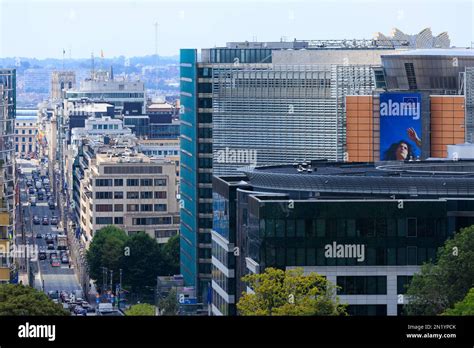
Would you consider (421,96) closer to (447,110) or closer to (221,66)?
(447,110)

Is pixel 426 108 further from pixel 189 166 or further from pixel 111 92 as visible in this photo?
pixel 111 92

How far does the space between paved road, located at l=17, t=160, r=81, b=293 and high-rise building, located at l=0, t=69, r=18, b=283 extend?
10.1ft

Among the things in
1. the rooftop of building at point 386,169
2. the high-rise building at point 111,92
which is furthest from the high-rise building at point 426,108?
the high-rise building at point 111,92

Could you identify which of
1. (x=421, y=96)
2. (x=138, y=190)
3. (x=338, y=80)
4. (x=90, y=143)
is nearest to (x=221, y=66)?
→ (x=338, y=80)

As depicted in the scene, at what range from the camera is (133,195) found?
86500 mm

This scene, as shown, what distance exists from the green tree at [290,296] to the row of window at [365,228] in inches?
123

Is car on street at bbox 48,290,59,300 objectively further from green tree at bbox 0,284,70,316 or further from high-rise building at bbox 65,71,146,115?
high-rise building at bbox 65,71,146,115

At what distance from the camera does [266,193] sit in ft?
120

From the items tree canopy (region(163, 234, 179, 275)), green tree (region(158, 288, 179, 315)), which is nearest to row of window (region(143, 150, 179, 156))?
tree canopy (region(163, 234, 179, 275))

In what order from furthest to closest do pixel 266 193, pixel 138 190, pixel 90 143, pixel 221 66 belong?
pixel 90 143 < pixel 138 190 < pixel 221 66 < pixel 266 193

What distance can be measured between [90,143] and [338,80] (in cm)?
4568

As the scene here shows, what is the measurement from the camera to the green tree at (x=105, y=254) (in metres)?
72.3

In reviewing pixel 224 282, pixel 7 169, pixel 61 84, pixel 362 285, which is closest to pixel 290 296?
pixel 362 285

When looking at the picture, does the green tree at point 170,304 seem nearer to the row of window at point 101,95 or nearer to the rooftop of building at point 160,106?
the rooftop of building at point 160,106
